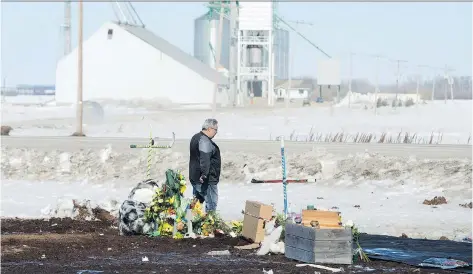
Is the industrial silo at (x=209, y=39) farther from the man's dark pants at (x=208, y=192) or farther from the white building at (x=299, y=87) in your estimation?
the man's dark pants at (x=208, y=192)

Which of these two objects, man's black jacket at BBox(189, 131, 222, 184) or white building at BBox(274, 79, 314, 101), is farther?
white building at BBox(274, 79, 314, 101)

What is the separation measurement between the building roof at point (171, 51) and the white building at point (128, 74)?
2.14ft

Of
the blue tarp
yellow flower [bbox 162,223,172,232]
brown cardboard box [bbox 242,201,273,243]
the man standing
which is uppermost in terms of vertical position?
the man standing

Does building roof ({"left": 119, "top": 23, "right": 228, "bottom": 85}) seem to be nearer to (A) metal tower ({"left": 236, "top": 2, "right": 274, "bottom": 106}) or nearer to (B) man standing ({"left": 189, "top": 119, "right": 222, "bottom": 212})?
(A) metal tower ({"left": 236, "top": 2, "right": 274, "bottom": 106})

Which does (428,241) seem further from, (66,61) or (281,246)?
(66,61)

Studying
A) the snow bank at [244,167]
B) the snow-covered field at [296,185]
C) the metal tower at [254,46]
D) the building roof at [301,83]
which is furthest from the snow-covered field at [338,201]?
the building roof at [301,83]

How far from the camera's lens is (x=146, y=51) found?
95.1m

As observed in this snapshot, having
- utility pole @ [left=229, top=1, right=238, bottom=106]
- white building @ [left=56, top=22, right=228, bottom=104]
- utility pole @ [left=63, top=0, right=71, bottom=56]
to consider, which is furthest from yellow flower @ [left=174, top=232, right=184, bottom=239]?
utility pole @ [left=63, top=0, right=71, bottom=56]

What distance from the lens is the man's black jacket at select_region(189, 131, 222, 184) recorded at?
51.4ft

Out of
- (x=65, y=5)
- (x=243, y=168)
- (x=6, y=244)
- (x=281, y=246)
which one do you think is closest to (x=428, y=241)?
(x=281, y=246)

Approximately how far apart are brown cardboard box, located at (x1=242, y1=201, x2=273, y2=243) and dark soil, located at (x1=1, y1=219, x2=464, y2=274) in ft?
0.73

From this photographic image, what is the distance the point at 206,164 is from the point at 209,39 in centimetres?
11109

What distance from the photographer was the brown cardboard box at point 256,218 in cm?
1442

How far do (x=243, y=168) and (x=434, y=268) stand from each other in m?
16.5
